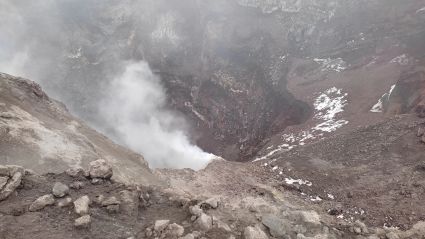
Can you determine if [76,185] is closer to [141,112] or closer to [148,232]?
[148,232]

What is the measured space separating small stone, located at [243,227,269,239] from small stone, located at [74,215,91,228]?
3.38m

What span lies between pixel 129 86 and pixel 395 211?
31.7 metres

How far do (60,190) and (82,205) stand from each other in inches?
27.8

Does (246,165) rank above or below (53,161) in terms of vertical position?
above

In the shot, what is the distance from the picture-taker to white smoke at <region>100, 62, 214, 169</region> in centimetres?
4122

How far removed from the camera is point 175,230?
374 inches

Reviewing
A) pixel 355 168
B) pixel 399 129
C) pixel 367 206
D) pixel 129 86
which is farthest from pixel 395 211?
pixel 129 86

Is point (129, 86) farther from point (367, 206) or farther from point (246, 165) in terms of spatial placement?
point (367, 206)

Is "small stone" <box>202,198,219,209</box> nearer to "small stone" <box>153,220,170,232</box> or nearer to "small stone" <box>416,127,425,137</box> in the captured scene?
"small stone" <box>153,220,170,232</box>

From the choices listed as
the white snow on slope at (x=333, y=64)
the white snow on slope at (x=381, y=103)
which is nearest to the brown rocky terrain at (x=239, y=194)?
the white snow on slope at (x=381, y=103)

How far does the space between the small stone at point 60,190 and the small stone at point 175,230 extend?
247cm

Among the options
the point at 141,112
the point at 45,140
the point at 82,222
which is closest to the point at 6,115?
the point at 45,140

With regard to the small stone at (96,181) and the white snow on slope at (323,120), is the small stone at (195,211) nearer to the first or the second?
the small stone at (96,181)

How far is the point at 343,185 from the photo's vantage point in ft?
70.0
